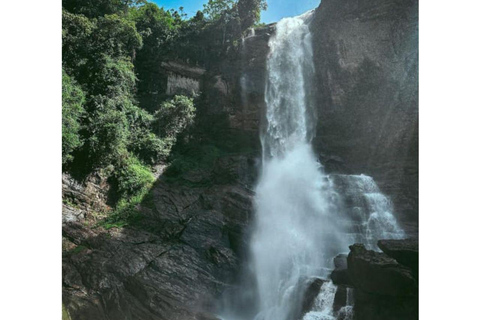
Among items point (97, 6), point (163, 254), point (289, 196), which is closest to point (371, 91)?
point (289, 196)

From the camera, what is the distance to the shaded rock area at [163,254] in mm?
5031

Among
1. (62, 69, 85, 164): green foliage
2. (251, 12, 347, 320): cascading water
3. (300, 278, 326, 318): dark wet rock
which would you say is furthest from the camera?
(251, 12, 347, 320): cascading water

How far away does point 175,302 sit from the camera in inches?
214

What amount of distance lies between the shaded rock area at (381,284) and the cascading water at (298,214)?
0.75ft

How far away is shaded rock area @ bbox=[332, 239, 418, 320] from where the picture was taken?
4.36 m

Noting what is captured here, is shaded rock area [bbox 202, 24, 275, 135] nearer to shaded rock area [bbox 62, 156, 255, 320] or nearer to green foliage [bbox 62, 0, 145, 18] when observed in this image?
shaded rock area [bbox 62, 156, 255, 320]

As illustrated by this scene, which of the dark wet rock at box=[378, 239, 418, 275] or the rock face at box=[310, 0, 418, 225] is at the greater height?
the rock face at box=[310, 0, 418, 225]

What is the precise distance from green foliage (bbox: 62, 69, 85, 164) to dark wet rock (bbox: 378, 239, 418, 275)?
16.6 ft

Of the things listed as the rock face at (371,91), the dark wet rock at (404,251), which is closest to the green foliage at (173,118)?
the rock face at (371,91)

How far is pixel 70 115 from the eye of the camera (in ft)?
19.1

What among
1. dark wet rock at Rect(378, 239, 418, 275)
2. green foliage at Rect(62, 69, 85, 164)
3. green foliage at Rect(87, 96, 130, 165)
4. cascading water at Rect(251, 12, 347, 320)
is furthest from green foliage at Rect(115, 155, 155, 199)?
dark wet rock at Rect(378, 239, 418, 275)

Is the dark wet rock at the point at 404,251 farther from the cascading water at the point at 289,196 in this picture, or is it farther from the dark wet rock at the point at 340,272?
the cascading water at the point at 289,196
